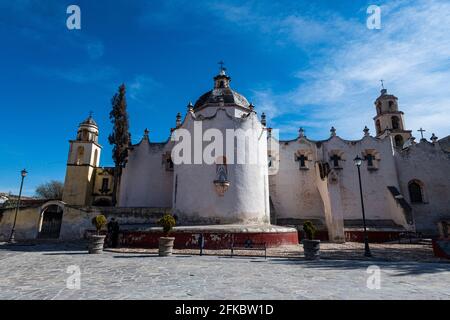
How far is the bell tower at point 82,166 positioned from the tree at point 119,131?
5961mm

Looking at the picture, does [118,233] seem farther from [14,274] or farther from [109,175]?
[109,175]

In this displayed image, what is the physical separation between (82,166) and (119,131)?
8.09 m

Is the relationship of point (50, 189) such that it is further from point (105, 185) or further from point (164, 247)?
point (164, 247)

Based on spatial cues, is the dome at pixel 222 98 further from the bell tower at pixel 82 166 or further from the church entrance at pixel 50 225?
the bell tower at pixel 82 166

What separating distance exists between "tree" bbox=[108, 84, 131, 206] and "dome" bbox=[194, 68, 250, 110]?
12603 mm

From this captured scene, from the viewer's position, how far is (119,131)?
1270 inches

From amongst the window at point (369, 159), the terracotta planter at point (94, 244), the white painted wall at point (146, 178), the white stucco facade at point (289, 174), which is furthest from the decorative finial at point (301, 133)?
the terracotta planter at point (94, 244)

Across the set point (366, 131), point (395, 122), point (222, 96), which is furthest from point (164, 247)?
point (395, 122)

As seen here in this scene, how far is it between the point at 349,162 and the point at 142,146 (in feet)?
69.4

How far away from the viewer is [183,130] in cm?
2103

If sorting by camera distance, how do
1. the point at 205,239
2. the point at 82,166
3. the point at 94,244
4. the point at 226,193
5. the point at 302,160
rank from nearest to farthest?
the point at 94,244, the point at 205,239, the point at 226,193, the point at 302,160, the point at 82,166

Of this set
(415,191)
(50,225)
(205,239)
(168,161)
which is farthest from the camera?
(415,191)

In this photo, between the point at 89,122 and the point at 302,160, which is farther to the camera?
the point at 89,122
